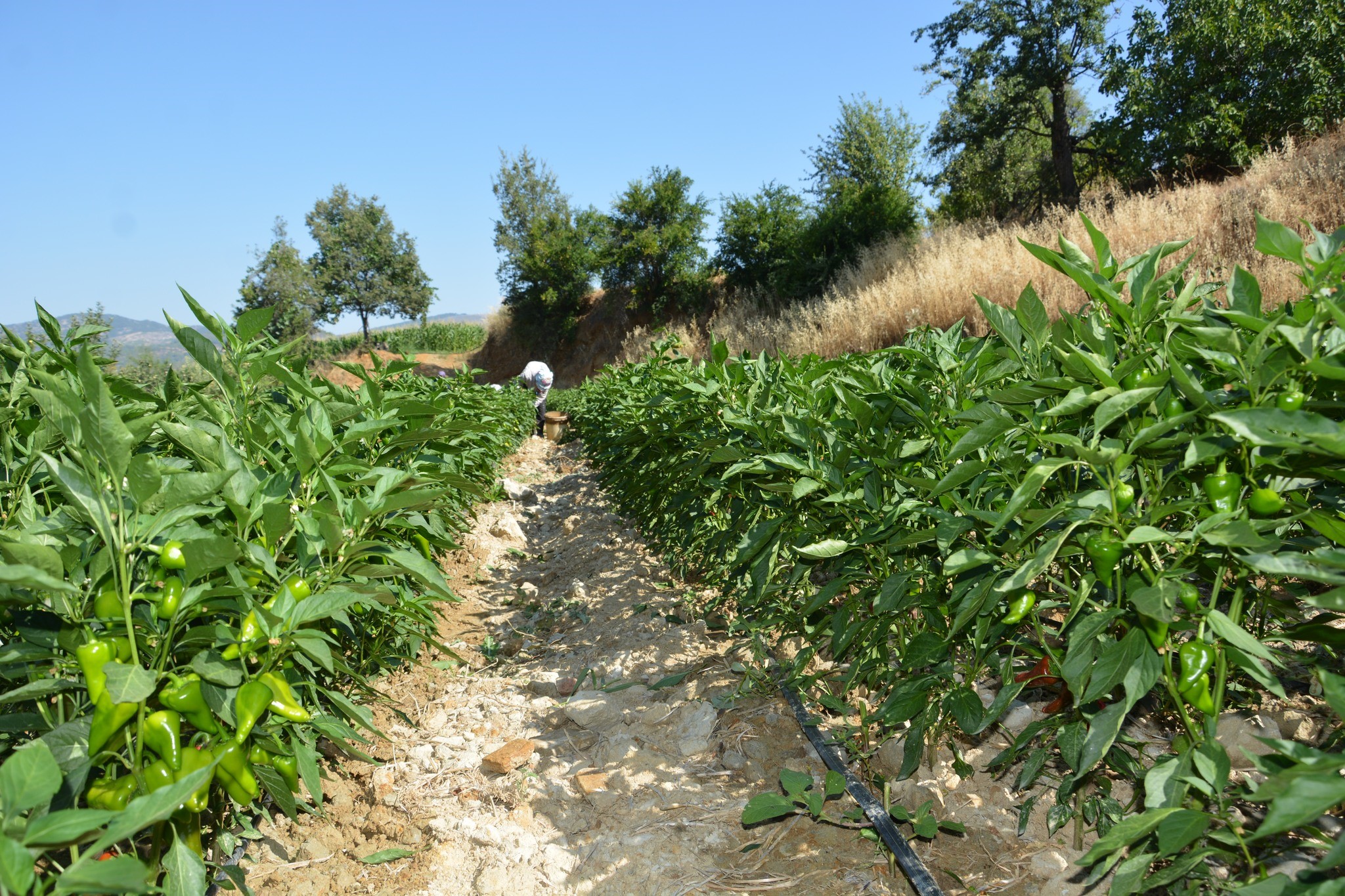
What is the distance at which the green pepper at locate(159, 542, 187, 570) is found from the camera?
1306mm

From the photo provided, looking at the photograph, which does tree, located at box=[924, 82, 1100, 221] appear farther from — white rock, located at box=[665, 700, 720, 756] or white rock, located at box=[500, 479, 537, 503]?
white rock, located at box=[665, 700, 720, 756]

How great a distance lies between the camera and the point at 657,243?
3175 centimetres

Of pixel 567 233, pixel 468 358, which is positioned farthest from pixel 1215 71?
pixel 468 358

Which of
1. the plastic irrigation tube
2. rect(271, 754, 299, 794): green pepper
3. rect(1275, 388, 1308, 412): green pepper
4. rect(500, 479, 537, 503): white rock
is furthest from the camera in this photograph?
rect(500, 479, 537, 503): white rock

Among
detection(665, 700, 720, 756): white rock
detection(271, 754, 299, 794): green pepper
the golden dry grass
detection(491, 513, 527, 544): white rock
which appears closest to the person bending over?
the golden dry grass

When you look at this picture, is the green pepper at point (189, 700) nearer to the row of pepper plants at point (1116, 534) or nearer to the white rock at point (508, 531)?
the row of pepper plants at point (1116, 534)

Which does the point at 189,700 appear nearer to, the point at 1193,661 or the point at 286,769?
the point at 286,769

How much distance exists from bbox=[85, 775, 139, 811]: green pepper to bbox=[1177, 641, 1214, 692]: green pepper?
1802 millimetres

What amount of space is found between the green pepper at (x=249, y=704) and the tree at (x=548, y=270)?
34.7 meters

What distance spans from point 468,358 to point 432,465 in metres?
43.7

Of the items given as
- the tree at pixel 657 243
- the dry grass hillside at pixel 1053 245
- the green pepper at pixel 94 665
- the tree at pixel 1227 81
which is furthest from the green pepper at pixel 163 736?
the tree at pixel 657 243

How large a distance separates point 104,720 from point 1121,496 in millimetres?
1695

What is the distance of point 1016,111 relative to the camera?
19.1m

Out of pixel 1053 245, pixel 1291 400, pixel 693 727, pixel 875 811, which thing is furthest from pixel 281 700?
pixel 1053 245
